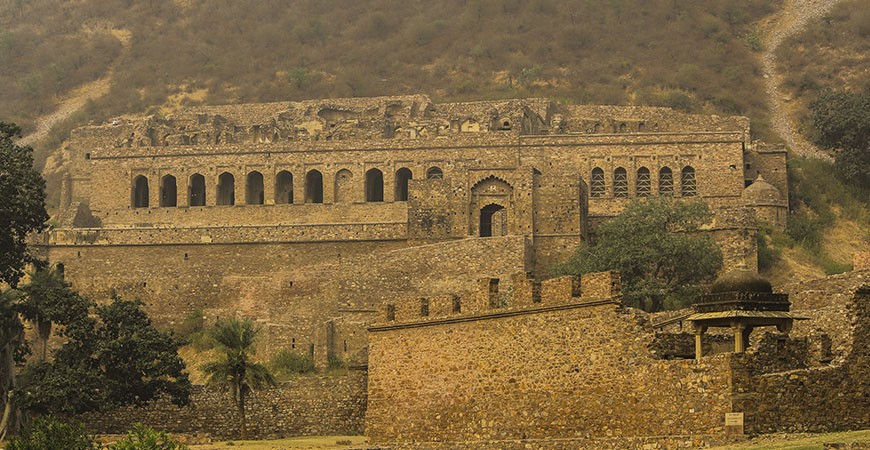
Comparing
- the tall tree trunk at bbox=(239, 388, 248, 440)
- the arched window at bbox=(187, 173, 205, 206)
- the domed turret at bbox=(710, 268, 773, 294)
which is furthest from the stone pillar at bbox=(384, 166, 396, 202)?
the domed turret at bbox=(710, 268, 773, 294)

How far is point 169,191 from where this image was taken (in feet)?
232

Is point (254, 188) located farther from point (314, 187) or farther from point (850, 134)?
point (850, 134)

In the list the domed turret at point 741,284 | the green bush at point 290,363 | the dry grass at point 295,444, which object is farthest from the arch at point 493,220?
the domed turret at point 741,284

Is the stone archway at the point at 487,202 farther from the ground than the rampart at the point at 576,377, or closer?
farther from the ground

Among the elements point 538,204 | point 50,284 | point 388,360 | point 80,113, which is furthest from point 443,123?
point 388,360

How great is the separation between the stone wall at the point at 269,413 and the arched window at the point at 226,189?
85.9ft

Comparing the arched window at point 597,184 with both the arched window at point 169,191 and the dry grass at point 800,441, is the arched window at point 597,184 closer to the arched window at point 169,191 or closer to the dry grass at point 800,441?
the arched window at point 169,191

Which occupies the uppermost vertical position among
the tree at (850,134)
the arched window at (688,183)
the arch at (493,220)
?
the tree at (850,134)

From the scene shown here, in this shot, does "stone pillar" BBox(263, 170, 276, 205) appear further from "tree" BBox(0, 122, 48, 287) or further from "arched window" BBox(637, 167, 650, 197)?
"tree" BBox(0, 122, 48, 287)

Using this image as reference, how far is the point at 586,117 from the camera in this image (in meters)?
75.1

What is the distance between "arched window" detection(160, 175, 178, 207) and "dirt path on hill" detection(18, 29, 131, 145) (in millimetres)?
23077

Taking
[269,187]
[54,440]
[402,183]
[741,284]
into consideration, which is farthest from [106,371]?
[402,183]

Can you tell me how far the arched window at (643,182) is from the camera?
216ft

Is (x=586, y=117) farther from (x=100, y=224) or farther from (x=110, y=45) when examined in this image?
(x=110, y=45)
